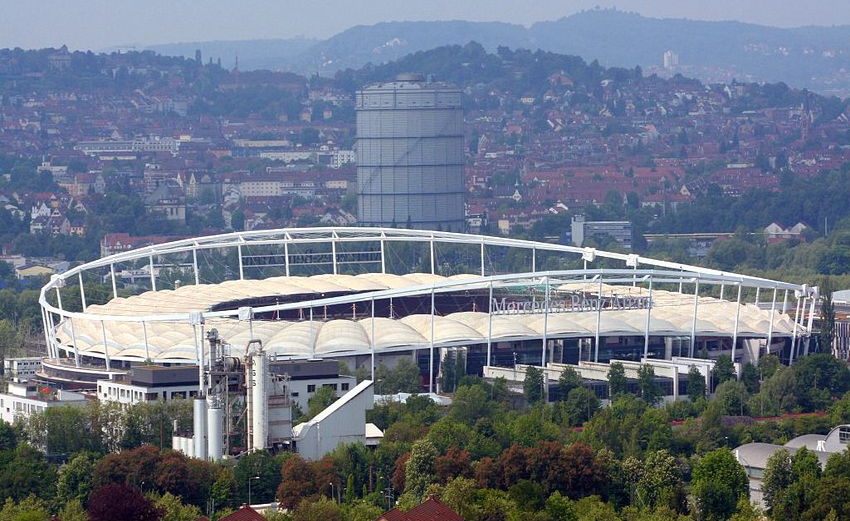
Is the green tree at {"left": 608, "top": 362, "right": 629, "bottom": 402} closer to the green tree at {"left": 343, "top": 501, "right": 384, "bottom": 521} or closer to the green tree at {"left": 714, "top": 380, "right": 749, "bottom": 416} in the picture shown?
the green tree at {"left": 714, "top": 380, "right": 749, "bottom": 416}

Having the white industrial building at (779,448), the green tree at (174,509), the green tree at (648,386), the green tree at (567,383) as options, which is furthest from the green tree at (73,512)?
the green tree at (648,386)

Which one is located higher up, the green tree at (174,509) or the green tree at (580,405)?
the green tree at (174,509)

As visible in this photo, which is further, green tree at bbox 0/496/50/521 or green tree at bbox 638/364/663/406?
green tree at bbox 638/364/663/406

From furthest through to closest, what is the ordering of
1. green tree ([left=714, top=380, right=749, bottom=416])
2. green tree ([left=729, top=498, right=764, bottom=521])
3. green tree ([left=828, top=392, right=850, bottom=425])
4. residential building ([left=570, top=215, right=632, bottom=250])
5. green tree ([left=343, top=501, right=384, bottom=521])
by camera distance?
residential building ([left=570, top=215, right=632, bottom=250]) < green tree ([left=714, top=380, right=749, bottom=416]) < green tree ([left=828, top=392, right=850, bottom=425]) < green tree ([left=343, top=501, right=384, bottom=521]) < green tree ([left=729, top=498, right=764, bottom=521])

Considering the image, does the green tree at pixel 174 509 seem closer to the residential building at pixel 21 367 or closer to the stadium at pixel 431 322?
the stadium at pixel 431 322

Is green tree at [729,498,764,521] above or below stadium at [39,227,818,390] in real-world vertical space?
above

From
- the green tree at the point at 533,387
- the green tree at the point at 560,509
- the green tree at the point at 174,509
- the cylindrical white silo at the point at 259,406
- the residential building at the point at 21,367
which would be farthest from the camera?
the residential building at the point at 21,367

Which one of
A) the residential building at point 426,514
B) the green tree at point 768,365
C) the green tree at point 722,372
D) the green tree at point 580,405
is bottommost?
the green tree at point 768,365

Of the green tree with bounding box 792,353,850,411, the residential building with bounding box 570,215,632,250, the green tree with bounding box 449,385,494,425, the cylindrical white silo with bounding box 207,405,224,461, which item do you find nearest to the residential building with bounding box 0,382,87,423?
the cylindrical white silo with bounding box 207,405,224,461
